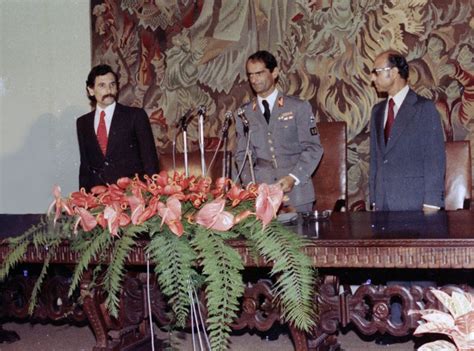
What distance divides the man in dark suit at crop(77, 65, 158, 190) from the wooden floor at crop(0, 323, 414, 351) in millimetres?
911

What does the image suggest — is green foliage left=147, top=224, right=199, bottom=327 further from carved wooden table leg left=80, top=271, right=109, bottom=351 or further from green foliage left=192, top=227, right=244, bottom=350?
carved wooden table leg left=80, top=271, right=109, bottom=351

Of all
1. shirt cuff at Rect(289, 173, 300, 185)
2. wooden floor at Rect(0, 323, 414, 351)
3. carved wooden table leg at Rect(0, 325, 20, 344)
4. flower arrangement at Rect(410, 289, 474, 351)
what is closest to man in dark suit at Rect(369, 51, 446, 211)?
shirt cuff at Rect(289, 173, 300, 185)

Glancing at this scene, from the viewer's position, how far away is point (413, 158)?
3.80m

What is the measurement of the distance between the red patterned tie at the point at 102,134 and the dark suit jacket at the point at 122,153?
0.03m

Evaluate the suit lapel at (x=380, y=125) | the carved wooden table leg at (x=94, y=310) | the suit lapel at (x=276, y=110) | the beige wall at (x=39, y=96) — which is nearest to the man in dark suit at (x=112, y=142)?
the suit lapel at (x=276, y=110)

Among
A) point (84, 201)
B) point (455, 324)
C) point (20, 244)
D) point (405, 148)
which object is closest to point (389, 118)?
point (405, 148)

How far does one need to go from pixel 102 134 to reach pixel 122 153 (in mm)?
198

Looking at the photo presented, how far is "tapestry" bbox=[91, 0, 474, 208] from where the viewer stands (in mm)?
4414

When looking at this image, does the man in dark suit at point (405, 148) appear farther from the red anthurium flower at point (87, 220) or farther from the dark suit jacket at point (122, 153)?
the red anthurium flower at point (87, 220)

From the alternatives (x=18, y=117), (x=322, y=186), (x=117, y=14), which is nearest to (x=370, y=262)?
(x=322, y=186)

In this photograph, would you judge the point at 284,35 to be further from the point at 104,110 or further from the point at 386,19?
the point at 104,110

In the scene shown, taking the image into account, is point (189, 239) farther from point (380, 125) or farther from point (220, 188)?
point (380, 125)

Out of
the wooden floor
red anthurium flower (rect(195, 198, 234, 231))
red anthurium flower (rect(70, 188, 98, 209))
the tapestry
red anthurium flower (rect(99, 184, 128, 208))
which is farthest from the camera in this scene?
the tapestry

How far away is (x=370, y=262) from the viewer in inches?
76.0
